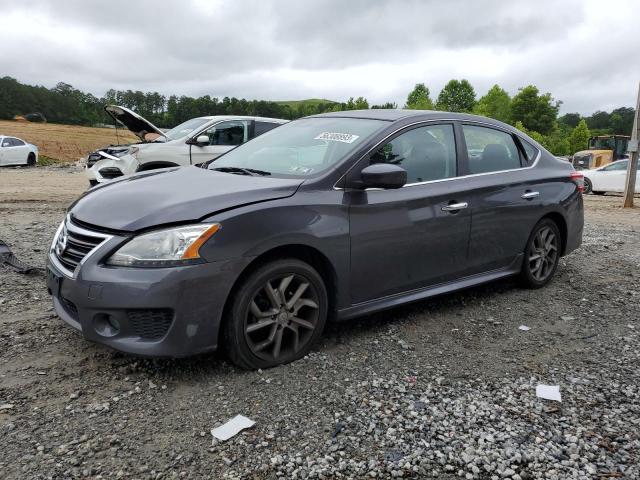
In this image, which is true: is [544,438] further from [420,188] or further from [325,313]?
[420,188]

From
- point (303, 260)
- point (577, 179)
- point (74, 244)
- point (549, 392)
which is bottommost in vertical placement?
point (549, 392)

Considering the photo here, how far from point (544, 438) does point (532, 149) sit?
3272mm

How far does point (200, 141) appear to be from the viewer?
920 cm

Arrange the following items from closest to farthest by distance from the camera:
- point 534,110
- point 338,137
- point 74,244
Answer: point 74,244 < point 338,137 < point 534,110

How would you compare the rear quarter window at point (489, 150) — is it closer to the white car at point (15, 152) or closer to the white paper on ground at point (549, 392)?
the white paper on ground at point (549, 392)

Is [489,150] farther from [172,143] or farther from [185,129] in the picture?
[185,129]

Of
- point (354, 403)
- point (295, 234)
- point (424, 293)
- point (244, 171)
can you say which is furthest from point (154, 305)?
point (424, 293)

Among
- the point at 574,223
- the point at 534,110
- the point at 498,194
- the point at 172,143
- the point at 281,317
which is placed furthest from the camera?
the point at 534,110

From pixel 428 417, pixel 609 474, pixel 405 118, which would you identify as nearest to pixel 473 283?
pixel 405 118

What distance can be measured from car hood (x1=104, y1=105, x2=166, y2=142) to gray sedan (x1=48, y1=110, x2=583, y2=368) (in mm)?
5441

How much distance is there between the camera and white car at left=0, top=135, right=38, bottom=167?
2461cm

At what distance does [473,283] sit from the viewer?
4.63 m

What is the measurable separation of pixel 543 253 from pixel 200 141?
5.91 m

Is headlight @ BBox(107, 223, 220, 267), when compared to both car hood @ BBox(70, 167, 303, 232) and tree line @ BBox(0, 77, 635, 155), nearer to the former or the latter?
car hood @ BBox(70, 167, 303, 232)
